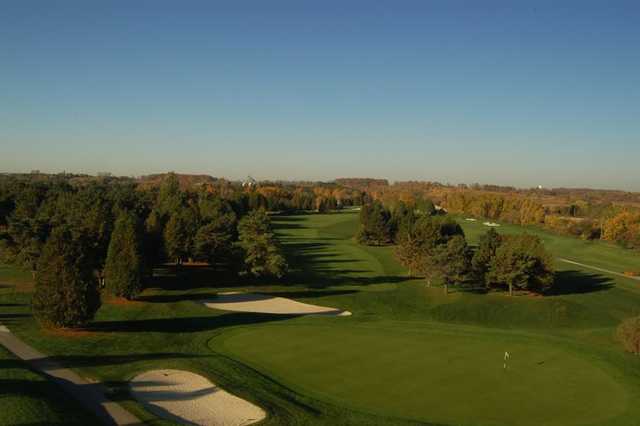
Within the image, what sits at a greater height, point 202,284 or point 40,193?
point 40,193

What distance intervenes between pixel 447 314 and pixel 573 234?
89191 mm

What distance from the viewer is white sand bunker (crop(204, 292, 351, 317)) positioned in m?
41.2

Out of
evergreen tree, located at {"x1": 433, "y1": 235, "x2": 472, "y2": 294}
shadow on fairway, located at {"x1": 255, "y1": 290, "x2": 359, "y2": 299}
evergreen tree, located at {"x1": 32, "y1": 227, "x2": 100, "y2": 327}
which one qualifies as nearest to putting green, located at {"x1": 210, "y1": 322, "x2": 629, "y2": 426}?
evergreen tree, located at {"x1": 32, "y1": 227, "x2": 100, "y2": 327}

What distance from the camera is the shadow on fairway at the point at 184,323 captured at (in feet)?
106

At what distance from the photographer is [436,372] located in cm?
2439

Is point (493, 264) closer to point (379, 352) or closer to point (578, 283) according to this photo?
point (578, 283)

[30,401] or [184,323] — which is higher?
[30,401]

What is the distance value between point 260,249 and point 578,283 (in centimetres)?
3752

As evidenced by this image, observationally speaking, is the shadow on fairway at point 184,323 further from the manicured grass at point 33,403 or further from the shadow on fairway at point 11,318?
the manicured grass at point 33,403

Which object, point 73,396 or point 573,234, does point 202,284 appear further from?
point 573,234

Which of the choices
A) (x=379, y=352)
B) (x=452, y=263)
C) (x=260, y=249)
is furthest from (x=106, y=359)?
(x=452, y=263)

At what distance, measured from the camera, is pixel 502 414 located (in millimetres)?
19797

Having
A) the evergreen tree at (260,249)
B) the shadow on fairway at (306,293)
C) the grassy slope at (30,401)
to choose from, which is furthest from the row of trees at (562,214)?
the grassy slope at (30,401)

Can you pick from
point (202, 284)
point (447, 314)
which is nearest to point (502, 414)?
point (447, 314)
